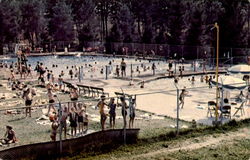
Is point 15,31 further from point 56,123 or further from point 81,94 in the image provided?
point 56,123

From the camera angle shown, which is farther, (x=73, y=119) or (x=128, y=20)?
(x=128, y=20)

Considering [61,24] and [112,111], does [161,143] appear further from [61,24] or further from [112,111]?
[61,24]

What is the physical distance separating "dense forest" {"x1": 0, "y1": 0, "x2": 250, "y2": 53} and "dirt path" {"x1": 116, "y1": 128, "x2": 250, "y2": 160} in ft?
133

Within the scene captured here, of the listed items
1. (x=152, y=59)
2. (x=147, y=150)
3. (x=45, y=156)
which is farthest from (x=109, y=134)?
(x=152, y=59)

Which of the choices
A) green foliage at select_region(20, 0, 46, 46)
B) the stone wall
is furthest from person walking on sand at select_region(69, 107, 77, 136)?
green foliage at select_region(20, 0, 46, 46)

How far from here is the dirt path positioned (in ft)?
54.5

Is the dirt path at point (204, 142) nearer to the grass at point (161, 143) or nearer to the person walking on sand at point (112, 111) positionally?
the grass at point (161, 143)

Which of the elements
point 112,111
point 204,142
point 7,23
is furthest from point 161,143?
point 7,23

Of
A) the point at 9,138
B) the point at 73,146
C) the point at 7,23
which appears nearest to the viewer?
the point at 73,146

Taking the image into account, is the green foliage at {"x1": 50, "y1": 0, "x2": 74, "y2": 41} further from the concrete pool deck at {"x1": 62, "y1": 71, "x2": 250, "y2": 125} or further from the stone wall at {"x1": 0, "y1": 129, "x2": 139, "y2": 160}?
the stone wall at {"x1": 0, "y1": 129, "x2": 139, "y2": 160}

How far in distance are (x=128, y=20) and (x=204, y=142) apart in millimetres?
65630

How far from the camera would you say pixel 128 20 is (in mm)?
82000

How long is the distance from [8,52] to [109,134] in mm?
62541

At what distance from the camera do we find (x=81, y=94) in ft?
102
